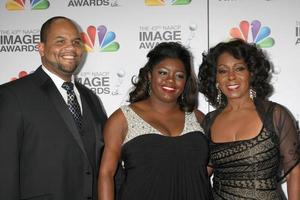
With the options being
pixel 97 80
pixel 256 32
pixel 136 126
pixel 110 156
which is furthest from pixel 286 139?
pixel 97 80

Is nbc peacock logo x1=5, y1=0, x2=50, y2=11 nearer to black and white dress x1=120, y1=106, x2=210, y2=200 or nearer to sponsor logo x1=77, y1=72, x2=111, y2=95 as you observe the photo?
sponsor logo x1=77, y1=72, x2=111, y2=95

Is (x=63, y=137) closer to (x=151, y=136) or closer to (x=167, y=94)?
(x=151, y=136)

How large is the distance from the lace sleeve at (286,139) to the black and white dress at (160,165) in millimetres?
482

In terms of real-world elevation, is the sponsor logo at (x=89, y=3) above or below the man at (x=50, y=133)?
above

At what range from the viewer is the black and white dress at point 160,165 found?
2.27 m

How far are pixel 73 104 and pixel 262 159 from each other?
1.18 m

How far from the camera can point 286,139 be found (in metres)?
2.23

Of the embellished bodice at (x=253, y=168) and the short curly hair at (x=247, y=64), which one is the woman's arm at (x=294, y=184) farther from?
the short curly hair at (x=247, y=64)

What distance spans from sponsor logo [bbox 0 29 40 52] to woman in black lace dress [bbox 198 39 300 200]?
5.49ft

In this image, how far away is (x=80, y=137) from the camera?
2100 millimetres

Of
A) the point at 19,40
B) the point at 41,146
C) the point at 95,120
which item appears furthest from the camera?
the point at 19,40

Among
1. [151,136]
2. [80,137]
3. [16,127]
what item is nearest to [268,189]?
[151,136]

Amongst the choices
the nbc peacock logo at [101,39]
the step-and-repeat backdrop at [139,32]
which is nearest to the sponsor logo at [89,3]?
the step-and-repeat backdrop at [139,32]

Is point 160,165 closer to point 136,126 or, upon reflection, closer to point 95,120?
point 136,126
